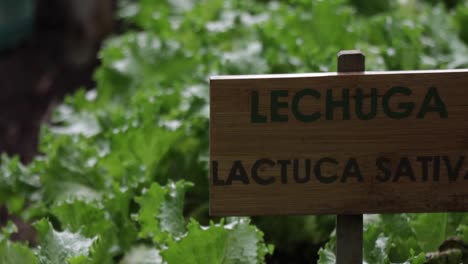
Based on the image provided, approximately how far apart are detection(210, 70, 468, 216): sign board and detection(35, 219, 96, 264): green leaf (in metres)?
0.50

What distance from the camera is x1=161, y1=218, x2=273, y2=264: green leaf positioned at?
1924 millimetres

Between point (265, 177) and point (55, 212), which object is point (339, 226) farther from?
point (55, 212)

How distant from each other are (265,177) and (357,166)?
0.19 metres

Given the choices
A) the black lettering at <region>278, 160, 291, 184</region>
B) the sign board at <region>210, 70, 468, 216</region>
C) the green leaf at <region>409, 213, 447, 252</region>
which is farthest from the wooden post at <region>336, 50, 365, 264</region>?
the green leaf at <region>409, 213, 447, 252</region>

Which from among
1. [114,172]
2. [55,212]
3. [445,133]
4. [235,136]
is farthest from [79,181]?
[445,133]

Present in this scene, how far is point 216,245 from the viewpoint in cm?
195

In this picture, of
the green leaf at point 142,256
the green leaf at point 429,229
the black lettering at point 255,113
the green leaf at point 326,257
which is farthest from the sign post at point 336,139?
the green leaf at point 142,256

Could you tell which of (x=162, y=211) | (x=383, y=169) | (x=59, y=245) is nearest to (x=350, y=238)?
(x=383, y=169)

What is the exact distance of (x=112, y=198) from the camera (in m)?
2.32

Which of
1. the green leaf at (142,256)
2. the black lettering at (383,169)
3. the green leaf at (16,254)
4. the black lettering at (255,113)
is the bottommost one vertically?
the green leaf at (16,254)

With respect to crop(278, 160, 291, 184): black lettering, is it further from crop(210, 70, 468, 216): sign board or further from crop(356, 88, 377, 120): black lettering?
crop(356, 88, 377, 120): black lettering

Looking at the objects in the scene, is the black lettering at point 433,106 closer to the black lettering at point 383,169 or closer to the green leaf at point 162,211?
the black lettering at point 383,169

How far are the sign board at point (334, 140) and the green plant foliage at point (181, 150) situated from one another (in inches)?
9.3

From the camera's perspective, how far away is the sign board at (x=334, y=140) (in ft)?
5.44
